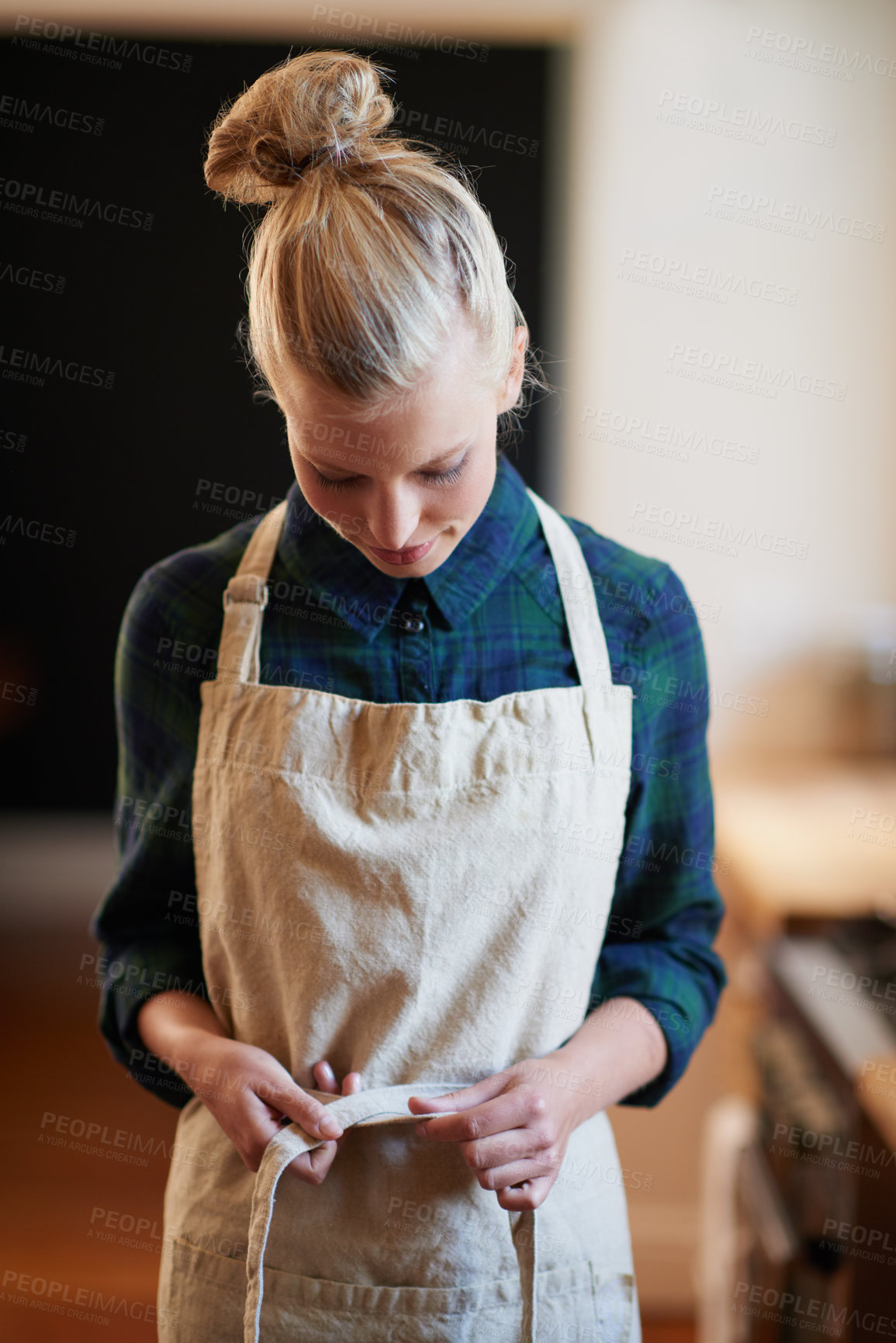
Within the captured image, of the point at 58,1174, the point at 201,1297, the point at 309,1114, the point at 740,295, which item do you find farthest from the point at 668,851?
the point at 740,295

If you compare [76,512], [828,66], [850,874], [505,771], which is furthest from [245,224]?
[850,874]

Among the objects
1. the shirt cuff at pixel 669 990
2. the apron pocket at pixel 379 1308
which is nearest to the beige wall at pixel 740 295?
the shirt cuff at pixel 669 990

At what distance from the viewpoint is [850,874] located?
5.11ft

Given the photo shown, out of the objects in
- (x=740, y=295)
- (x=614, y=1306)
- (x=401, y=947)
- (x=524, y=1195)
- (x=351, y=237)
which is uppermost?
(x=740, y=295)

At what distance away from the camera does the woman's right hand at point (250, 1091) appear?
0.70 m

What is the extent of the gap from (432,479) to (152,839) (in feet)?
1.14

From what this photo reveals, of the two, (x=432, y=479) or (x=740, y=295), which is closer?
(x=432, y=479)

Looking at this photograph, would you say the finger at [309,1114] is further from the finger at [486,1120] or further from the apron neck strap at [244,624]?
the apron neck strap at [244,624]

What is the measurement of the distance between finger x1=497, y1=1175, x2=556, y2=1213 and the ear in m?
0.50

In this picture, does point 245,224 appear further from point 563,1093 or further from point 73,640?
point 563,1093

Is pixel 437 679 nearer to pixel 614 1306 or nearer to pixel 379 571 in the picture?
pixel 379 571

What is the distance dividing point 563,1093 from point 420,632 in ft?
1.06

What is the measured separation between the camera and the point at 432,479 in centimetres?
68

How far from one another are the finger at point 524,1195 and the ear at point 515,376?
19.7 inches
